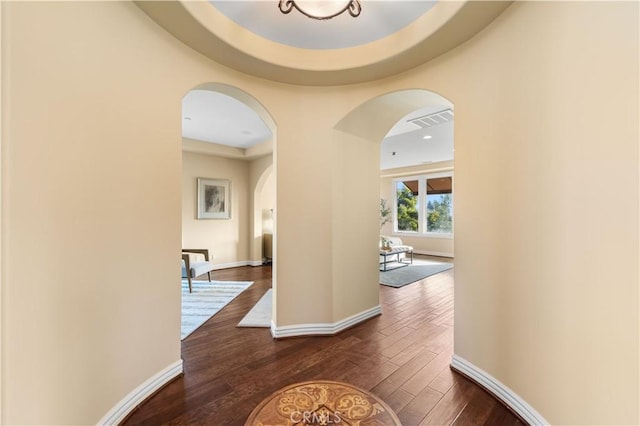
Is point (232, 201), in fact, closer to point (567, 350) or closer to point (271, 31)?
point (271, 31)

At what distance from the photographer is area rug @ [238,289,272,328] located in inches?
113

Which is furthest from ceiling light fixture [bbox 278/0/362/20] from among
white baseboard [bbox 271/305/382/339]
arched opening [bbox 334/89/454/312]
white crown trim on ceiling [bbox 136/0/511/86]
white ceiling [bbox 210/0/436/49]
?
white baseboard [bbox 271/305/382/339]

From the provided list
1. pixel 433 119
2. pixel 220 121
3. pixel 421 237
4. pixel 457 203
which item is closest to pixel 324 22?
pixel 457 203

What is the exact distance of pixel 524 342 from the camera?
152 centimetres

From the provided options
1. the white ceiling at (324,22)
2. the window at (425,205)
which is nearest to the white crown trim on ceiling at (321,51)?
the white ceiling at (324,22)

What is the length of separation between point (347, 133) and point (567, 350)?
2.32m

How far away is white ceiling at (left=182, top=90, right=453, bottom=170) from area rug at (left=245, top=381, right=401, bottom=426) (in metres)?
2.97

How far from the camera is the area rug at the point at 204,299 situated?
9.68 feet

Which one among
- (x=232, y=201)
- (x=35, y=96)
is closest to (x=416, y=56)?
(x=35, y=96)

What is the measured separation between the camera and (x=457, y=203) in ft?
6.59

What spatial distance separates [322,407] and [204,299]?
2.74 m

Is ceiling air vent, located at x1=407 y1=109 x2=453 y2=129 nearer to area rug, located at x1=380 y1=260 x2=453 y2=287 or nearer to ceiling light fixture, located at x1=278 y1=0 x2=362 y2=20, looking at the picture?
ceiling light fixture, located at x1=278 y1=0 x2=362 y2=20

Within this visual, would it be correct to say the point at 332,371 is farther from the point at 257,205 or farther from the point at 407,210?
the point at 407,210

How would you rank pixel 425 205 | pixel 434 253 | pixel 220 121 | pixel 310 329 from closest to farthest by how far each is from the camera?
pixel 310 329, pixel 220 121, pixel 434 253, pixel 425 205
